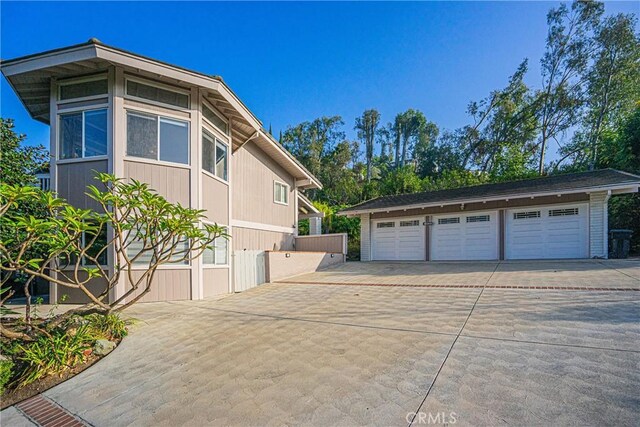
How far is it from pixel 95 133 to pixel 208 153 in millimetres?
2704

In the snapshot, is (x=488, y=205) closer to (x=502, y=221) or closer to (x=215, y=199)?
(x=502, y=221)

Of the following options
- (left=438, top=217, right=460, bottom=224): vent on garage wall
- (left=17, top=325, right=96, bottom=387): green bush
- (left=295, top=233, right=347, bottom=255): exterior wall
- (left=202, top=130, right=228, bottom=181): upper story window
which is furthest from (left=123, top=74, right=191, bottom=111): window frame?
(left=438, top=217, right=460, bottom=224): vent on garage wall

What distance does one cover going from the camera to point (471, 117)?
31078mm

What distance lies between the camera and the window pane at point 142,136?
7438 mm

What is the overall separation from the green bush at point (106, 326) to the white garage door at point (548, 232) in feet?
44.5

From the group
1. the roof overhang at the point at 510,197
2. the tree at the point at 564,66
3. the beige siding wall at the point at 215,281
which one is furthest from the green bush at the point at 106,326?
the tree at the point at 564,66

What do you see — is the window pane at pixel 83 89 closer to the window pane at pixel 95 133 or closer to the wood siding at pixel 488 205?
the window pane at pixel 95 133

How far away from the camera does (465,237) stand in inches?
535

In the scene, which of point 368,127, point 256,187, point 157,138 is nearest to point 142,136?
point 157,138

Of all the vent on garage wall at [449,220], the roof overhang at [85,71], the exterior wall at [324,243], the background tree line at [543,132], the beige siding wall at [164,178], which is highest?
the background tree line at [543,132]

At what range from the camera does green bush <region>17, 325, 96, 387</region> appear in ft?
11.5

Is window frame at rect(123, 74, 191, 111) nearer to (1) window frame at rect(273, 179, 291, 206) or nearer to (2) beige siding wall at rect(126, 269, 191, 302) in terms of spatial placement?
(2) beige siding wall at rect(126, 269, 191, 302)

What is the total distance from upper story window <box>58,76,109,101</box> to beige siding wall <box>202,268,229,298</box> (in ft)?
17.2

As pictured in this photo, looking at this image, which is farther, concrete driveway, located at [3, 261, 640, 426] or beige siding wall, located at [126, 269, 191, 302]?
beige siding wall, located at [126, 269, 191, 302]
